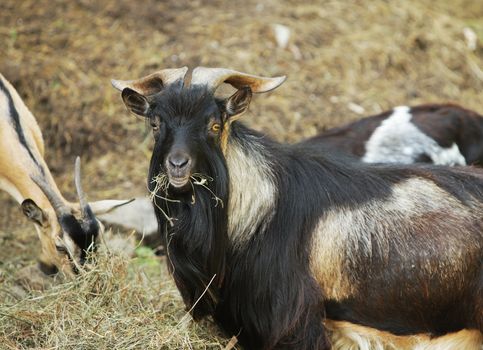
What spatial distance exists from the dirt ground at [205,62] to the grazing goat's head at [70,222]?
3.85 ft

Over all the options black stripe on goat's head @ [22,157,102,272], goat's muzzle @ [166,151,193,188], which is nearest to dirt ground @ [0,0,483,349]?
black stripe on goat's head @ [22,157,102,272]

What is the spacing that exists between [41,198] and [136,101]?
7.01 ft

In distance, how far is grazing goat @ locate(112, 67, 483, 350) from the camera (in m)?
4.98

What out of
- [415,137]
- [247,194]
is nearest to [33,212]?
[247,194]

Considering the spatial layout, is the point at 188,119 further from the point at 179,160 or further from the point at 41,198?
the point at 41,198

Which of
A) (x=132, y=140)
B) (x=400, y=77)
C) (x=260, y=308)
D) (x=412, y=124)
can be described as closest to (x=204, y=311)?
(x=260, y=308)

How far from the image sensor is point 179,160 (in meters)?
4.63

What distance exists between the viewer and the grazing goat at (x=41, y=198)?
6301 millimetres

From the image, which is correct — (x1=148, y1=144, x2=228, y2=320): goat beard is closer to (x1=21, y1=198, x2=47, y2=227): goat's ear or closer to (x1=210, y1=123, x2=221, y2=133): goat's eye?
(x1=210, y1=123, x2=221, y2=133): goat's eye

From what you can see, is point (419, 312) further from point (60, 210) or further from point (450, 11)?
point (450, 11)

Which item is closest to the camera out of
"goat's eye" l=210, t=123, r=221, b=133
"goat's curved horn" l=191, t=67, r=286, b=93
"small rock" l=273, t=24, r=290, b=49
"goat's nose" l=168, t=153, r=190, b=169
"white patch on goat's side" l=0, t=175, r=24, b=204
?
"goat's nose" l=168, t=153, r=190, b=169

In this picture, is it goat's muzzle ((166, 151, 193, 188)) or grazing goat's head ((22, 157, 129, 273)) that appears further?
grazing goat's head ((22, 157, 129, 273))

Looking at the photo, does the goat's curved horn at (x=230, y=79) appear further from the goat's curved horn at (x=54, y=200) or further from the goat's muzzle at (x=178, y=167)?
the goat's curved horn at (x=54, y=200)

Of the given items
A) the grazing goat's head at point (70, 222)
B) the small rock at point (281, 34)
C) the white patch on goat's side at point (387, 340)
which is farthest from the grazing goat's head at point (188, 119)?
the small rock at point (281, 34)
